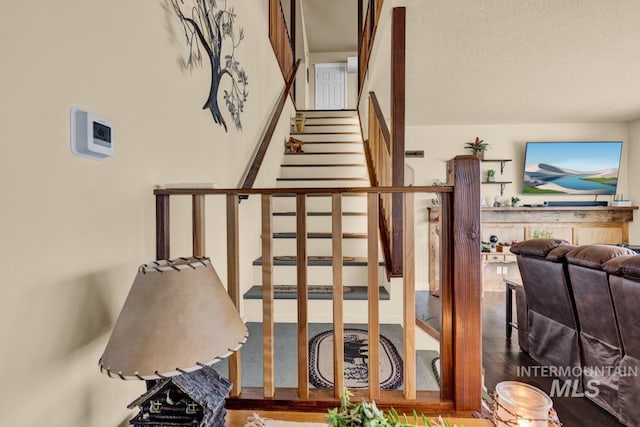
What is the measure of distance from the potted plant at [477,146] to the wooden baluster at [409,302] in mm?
4577

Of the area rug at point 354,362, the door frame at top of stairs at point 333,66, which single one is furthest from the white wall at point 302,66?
the area rug at point 354,362

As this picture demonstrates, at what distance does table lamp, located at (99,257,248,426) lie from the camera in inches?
28.0

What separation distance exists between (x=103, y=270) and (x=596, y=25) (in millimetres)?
3727

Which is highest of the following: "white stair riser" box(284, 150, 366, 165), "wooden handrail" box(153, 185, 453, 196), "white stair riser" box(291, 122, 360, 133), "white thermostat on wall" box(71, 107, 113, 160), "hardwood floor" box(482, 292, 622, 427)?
"white stair riser" box(291, 122, 360, 133)

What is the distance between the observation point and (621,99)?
4031 millimetres

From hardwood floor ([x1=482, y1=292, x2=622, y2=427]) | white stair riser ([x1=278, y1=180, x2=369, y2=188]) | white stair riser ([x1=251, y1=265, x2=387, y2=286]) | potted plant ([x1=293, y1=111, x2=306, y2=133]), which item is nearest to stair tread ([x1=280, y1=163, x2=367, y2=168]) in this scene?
white stair riser ([x1=278, y1=180, x2=369, y2=188])

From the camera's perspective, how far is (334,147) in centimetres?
418

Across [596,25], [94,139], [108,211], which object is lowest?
[108,211]

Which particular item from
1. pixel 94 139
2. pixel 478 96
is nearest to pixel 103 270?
pixel 94 139

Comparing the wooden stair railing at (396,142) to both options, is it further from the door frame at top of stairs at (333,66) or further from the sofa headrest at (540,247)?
the door frame at top of stairs at (333,66)

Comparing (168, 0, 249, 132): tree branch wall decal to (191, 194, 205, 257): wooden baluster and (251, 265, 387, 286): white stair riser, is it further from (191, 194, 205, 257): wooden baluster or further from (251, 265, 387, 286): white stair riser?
(251, 265, 387, 286): white stair riser

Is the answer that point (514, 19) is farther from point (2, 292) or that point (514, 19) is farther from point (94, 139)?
point (2, 292)

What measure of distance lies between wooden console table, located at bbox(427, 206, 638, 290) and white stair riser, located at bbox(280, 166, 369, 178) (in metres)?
1.94

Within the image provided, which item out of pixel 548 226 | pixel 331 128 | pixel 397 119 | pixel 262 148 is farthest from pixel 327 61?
pixel 548 226
